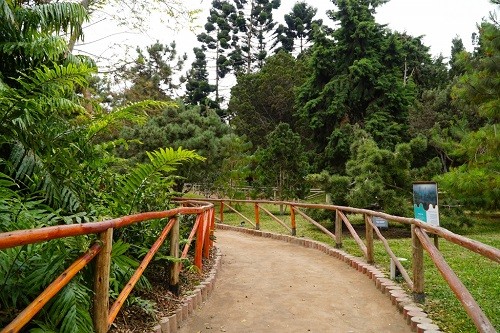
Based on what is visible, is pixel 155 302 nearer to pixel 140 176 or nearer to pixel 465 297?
pixel 140 176

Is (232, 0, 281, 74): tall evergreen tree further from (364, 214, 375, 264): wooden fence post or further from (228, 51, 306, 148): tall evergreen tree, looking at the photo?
(364, 214, 375, 264): wooden fence post

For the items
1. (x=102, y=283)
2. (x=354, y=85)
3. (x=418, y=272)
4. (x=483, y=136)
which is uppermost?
(x=354, y=85)

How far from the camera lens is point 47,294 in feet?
6.51

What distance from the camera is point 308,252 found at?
25.7 ft

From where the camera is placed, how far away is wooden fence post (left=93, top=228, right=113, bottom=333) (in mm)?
2514

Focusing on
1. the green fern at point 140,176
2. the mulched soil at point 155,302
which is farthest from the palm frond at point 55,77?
the mulched soil at point 155,302

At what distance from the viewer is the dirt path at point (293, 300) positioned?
3.83 meters

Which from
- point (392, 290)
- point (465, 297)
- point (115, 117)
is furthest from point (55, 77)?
point (392, 290)

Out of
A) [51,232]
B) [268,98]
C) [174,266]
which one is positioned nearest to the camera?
[51,232]

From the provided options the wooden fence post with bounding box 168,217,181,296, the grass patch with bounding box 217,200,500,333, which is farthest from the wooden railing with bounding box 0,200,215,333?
the grass patch with bounding box 217,200,500,333

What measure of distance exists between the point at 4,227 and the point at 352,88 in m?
16.5

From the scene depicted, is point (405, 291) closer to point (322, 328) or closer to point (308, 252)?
point (322, 328)

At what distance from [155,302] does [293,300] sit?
5.27 ft

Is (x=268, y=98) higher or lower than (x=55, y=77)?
higher
